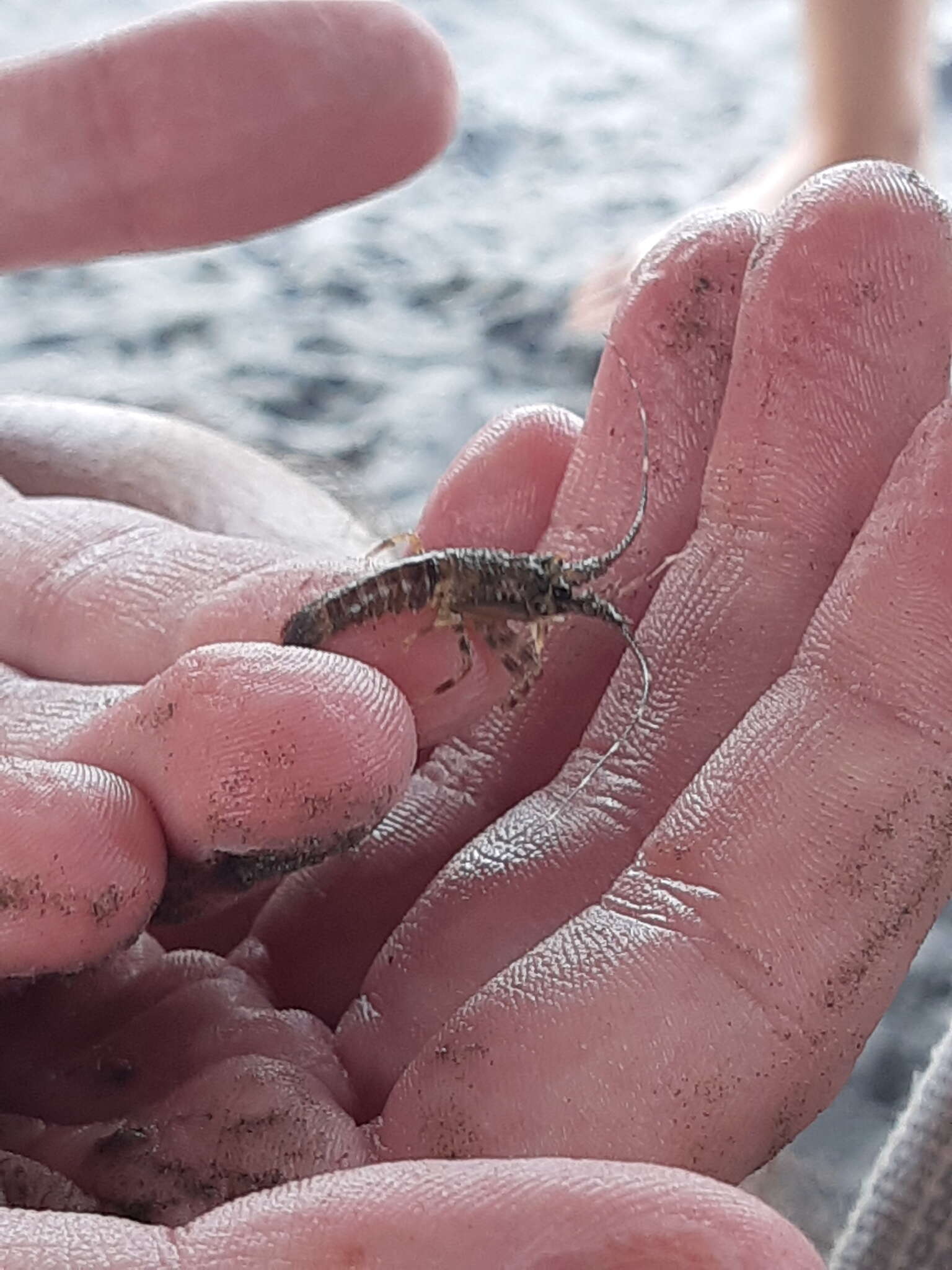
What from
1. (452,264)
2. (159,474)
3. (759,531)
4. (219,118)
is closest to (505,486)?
(759,531)

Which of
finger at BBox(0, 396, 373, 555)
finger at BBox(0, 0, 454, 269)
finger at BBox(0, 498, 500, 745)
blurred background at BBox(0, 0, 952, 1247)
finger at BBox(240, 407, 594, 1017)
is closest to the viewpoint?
finger at BBox(0, 498, 500, 745)

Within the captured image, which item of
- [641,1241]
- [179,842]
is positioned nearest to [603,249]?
[179,842]

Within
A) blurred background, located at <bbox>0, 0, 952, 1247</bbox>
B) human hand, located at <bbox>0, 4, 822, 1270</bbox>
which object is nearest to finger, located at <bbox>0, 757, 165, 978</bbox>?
human hand, located at <bbox>0, 4, 822, 1270</bbox>

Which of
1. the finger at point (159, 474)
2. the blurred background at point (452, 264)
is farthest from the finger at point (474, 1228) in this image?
the blurred background at point (452, 264)

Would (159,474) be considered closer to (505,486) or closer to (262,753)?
(505,486)

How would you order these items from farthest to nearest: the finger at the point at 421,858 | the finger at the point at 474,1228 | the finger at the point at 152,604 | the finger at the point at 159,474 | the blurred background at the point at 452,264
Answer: the blurred background at the point at 452,264, the finger at the point at 159,474, the finger at the point at 421,858, the finger at the point at 152,604, the finger at the point at 474,1228

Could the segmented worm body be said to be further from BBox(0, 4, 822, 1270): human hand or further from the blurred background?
the blurred background

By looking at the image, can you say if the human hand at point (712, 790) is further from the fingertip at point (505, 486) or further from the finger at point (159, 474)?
the finger at point (159, 474)
